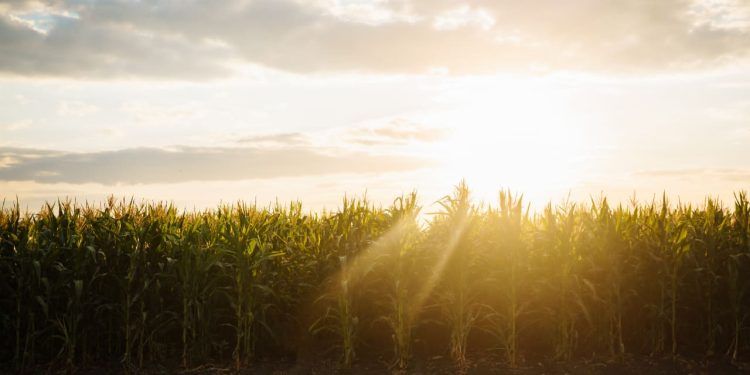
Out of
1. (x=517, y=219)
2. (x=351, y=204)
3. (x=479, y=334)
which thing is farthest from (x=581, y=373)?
(x=351, y=204)

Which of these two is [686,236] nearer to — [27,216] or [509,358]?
[509,358]

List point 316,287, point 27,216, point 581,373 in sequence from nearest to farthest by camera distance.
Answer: point 581,373 < point 316,287 < point 27,216

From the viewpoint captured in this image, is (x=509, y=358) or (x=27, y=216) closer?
(x=509, y=358)

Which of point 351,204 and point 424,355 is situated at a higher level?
point 351,204

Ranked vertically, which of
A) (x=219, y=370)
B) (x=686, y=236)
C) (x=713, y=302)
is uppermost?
(x=686, y=236)

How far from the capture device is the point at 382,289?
11242mm

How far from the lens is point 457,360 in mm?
11133

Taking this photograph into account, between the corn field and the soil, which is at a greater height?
the corn field

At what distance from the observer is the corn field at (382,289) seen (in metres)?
11.1

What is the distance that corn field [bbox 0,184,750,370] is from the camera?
11.1m

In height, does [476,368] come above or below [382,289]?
below

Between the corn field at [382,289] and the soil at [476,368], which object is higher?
the corn field at [382,289]

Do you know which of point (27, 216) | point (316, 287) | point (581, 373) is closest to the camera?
point (581, 373)

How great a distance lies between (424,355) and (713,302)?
5563 mm
